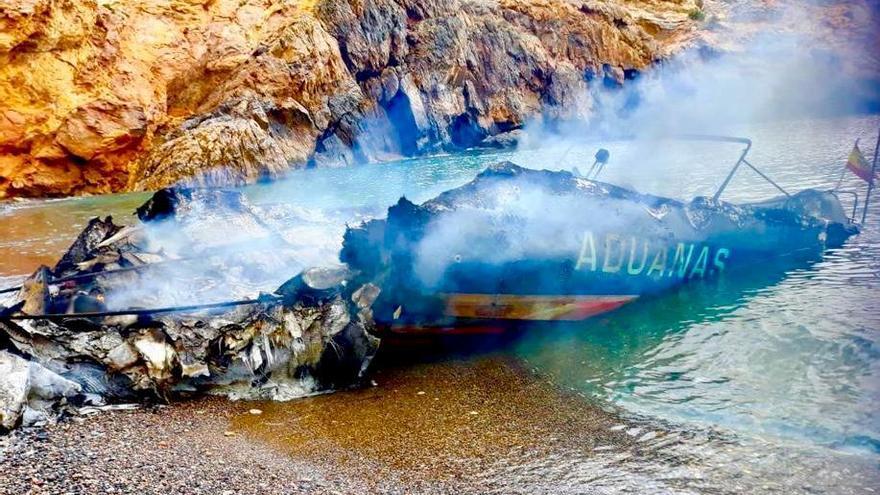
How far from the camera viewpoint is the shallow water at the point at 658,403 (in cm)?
392

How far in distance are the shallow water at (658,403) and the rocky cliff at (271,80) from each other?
20974 mm

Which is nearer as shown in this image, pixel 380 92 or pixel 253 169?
pixel 253 169

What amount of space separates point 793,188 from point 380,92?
77.7 feet

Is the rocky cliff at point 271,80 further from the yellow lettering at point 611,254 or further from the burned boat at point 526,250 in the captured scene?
the yellow lettering at point 611,254

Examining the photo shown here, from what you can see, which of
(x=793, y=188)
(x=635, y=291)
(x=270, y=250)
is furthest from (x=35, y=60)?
(x=793, y=188)

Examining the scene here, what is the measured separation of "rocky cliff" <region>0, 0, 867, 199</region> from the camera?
22484 millimetres

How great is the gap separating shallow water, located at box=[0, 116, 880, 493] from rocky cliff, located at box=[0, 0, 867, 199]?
68.8 ft

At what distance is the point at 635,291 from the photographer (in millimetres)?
7789

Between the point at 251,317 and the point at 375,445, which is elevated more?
the point at 251,317

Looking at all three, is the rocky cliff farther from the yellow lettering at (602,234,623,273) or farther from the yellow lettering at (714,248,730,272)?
the yellow lettering at (714,248,730,272)

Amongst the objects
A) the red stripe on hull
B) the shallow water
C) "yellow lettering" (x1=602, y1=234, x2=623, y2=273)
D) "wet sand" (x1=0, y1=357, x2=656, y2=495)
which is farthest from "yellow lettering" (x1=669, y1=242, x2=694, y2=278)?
"wet sand" (x1=0, y1=357, x2=656, y2=495)

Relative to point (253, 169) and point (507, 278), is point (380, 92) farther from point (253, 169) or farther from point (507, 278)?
point (507, 278)

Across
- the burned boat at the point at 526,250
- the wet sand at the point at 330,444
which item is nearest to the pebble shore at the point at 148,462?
the wet sand at the point at 330,444

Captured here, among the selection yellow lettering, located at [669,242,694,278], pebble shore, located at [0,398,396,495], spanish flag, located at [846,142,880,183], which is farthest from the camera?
spanish flag, located at [846,142,880,183]
